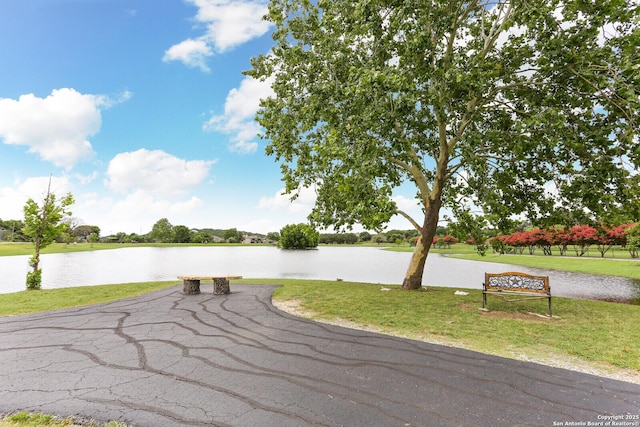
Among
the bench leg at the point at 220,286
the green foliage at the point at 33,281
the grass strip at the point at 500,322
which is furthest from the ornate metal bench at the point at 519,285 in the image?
the green foliage at the point at 33,281

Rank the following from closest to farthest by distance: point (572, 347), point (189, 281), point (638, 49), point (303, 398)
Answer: point (303, 398), point (572, 347), point (638, 49), point (189, 281)

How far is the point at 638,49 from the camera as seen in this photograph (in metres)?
8.40

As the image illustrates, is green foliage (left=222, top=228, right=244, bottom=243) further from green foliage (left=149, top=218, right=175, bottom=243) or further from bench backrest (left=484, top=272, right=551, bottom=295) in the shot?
bench backrest (left=484, top=272, right=551, bottom=295)

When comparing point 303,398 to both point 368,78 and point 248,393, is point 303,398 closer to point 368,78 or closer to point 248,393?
point 248,393

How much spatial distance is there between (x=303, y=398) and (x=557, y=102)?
1235 centimetres

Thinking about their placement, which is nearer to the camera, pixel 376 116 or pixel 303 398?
pixel 303 398

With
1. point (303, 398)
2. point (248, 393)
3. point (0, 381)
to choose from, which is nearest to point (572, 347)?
point (303, 398)

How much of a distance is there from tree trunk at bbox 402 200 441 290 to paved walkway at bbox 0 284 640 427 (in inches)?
305

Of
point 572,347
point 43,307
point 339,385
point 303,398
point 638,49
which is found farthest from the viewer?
point 43,307

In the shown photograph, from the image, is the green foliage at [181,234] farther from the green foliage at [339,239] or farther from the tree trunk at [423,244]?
the tree trunk at [423,244]

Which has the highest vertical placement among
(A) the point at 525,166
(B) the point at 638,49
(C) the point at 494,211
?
(B) the point at 638,49

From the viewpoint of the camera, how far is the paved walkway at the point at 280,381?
379 centimetres

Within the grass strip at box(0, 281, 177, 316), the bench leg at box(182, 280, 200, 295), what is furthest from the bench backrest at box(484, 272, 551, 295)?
the grass strip at box(0, 281, 177, 316)

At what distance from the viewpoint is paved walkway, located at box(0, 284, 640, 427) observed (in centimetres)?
379
